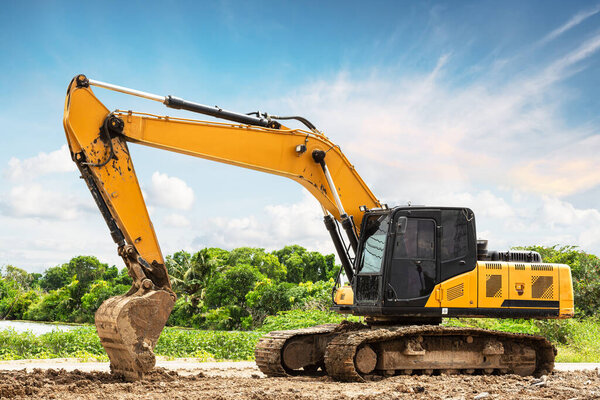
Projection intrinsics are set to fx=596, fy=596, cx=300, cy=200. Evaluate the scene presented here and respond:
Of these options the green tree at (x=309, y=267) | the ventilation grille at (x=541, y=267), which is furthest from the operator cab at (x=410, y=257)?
the green tree at (x=309, y=267)

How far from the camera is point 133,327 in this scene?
731 centimetres

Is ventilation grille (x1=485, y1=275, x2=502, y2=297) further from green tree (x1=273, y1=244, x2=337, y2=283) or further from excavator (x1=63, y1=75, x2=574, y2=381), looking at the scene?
green tree (x1=273, y1=244, x2=337, y2=283)

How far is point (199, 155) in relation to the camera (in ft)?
27.4

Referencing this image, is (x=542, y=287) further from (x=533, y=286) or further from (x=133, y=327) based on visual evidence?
(x=133, y=327)

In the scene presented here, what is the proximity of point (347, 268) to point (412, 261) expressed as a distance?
1.18 m

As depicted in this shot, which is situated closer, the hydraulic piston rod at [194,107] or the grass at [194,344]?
the hydraulic piston rod at [194,107]

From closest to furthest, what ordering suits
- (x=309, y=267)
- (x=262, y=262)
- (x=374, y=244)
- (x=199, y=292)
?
(x=374, y=244) → (x=199, y=292) → (x=262, y=262) → (x=309, y=267)

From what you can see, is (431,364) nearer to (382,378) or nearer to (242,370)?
(382,378)

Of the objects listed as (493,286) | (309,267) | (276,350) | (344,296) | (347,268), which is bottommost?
(276,350)

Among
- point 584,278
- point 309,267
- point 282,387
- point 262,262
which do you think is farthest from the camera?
point 309,267

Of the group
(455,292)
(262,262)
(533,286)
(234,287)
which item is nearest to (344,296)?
(455,292)

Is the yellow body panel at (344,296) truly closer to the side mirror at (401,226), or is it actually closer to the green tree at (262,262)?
the side mirror at (401,226)

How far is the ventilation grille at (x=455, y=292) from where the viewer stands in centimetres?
837

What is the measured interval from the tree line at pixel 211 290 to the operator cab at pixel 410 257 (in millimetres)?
12092
